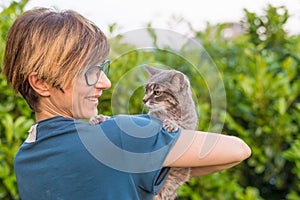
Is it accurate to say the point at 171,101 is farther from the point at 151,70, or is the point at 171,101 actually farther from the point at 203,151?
the point at 203,151

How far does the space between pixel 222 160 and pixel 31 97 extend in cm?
62

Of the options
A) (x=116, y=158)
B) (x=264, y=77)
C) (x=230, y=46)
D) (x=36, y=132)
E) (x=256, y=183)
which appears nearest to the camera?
(x=116, y=158)

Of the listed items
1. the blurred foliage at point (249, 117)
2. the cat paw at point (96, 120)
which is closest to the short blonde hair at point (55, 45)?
the cat paw at point (96, 120)

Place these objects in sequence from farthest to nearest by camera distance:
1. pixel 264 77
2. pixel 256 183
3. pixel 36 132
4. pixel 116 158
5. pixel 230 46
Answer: pixel 230 46, pixel 256 183, pixel 264 77, pixel 36 132, pixel 116 158

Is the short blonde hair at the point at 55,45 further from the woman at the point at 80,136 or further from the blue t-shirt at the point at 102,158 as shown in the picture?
the blue t-shirt at the point at 102,158

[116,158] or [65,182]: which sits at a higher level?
[116,158]

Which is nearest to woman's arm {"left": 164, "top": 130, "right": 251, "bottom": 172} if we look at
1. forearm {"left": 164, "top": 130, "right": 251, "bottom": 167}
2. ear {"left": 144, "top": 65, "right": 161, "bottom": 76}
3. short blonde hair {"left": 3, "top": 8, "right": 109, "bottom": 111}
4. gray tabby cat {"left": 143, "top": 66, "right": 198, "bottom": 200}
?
forearm {"left": 164, "top": 130, "right": 251, "bottom": 167}

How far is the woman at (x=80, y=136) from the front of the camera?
1.47 meters

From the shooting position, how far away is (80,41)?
155 cm

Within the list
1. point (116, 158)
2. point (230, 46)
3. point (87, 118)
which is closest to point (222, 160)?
point (116, 158)

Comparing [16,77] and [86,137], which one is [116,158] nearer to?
[86,137]

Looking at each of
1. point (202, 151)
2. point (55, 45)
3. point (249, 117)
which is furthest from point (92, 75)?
point (249, 117)

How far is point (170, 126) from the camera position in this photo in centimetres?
158

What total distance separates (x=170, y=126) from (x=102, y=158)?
229 millimetres
